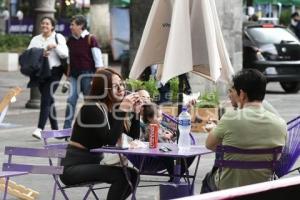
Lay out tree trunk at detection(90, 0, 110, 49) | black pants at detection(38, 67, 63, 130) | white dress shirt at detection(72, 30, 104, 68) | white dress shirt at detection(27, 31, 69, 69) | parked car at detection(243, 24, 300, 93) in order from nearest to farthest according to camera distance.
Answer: black pants at detection(38, 67, 63, 130), white dress shirt at detection(27, 31, 69, 69), white dress shirt at detection(72, 30, 104, 68), parked car at detection(243, 24, 300, 93), tree trunk at detection(90, 0, 110, 49)

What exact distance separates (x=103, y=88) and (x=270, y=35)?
46.4ft

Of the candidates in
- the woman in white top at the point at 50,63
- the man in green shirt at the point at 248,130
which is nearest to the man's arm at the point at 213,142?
the man in green shirt at the point at 248,130

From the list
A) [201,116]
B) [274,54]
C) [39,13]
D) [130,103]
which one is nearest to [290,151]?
[130,103]

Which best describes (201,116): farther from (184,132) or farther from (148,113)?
(184,132)

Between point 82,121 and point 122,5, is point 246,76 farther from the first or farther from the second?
point 122,5

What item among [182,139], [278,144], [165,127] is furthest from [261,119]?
[165,127]

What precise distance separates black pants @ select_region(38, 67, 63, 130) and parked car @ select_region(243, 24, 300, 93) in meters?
8.18

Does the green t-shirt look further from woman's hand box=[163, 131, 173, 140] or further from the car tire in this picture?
the car tire

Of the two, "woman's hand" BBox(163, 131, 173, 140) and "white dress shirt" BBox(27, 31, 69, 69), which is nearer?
"woman's hand" BBox(163, 131, 173, 140)

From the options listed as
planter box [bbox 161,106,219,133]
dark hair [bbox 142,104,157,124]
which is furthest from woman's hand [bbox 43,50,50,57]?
Answer: dark hair [bbox 142,104,157,124]

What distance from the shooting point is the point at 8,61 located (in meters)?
25.7

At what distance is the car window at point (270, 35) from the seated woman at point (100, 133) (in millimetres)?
13729

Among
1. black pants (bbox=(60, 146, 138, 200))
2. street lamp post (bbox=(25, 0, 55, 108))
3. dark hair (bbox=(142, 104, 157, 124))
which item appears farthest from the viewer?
street lamp post (bbox=(25, 0, 55, 108))

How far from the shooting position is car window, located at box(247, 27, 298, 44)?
20.7m
